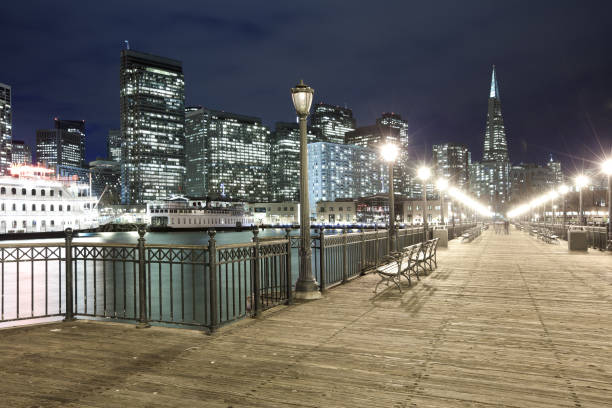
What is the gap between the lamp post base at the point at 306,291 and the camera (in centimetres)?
963

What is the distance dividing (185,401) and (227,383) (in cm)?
55

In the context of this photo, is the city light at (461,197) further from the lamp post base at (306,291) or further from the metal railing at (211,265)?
the lamp post base at (306,291)

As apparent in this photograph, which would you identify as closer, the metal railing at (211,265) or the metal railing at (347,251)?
the metal railing at (211,265)

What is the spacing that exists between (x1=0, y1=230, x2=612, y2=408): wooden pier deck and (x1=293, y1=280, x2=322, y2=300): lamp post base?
21.1 inches

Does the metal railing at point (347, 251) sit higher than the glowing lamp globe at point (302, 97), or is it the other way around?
the glowing lamp globe at point (302, 97)

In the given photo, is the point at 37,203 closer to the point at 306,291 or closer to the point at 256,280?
the point at 306,291

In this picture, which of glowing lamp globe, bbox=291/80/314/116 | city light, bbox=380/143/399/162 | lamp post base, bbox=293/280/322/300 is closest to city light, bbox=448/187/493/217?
city light, bbox=380/143/399/162

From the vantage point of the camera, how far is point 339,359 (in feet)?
18.0

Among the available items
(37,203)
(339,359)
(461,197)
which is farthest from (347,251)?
(37,203)

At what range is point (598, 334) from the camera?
6.61 metres

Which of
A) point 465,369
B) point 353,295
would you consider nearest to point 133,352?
point 465,369

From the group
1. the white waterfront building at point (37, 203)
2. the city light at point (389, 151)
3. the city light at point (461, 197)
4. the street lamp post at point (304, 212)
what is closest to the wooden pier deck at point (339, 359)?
the street lamp post at point (304, 212)

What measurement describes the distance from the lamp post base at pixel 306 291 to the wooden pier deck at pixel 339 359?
1.76 ft

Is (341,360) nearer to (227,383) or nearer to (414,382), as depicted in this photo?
(414,382)
